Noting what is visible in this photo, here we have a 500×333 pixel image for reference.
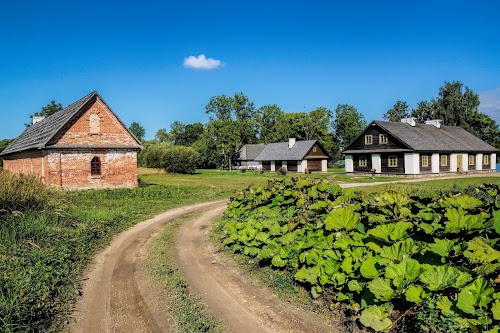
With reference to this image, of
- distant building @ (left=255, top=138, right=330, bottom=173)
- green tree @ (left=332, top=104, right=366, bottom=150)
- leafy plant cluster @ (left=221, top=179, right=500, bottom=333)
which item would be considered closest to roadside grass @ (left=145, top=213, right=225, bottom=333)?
leafy plant cluster @ (left=221, top=179, right=500, bottom=333)

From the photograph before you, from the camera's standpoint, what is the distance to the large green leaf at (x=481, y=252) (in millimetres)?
4688

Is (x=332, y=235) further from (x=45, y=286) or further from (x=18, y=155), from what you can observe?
(x=18, y=155)

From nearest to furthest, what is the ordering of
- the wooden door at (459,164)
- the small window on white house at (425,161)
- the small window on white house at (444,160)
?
1. the small window on white house at (425,161)
2. the small window on white house at (444,160)
3. the wooden door at (459,164)

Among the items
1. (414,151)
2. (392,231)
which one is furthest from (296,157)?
(392,231)

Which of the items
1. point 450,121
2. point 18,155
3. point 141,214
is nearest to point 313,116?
point 450,121

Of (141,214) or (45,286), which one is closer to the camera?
(45,286)

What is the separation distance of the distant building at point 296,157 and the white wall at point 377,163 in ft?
41.9

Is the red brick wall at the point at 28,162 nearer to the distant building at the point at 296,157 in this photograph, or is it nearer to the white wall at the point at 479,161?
the distant building at the point at 296,157

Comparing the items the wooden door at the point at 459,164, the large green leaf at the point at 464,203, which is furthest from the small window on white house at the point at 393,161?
the large green leaf at the point at 464,203

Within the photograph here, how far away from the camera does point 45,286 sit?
723 cm

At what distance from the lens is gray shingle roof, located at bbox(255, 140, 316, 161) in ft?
187

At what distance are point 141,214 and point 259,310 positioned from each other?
11945mm

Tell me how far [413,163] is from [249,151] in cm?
4333

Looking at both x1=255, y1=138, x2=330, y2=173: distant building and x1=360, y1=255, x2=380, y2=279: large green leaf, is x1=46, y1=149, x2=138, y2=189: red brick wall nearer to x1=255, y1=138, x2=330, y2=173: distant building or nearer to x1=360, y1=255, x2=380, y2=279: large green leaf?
x1=360, y1=255, x2=380, y2=279: large green leaf
